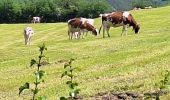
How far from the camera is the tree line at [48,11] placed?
135 metres

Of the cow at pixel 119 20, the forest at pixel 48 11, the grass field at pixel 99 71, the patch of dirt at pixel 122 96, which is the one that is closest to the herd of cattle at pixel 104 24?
the cow at pixel 119 20

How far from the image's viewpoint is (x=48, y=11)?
445 feet

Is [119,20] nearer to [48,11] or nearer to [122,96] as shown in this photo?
[122,96]

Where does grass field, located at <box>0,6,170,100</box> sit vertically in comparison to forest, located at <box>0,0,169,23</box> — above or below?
above

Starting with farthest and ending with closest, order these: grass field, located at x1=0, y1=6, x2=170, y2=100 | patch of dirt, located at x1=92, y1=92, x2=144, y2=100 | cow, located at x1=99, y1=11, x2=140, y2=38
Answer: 1. cow, located at x1=99, y1=11, x2=140, y2=38
2. grass field, located at x1=0, y1=6, x2=170, y2=100
3. patch of dirt, located at x1=92, y1=92, x2=144, y2=100

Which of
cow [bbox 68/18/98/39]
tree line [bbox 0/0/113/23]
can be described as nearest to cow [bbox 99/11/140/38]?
cow [bbox 68/18/98/39]

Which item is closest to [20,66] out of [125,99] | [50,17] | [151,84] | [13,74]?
[13,74]

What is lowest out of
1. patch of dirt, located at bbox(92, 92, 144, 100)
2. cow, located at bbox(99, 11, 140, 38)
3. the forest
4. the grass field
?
the forest

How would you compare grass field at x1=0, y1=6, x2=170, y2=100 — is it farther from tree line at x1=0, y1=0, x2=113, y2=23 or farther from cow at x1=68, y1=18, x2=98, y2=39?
tree line at x1=0, y1=0, x2=113, y2=23

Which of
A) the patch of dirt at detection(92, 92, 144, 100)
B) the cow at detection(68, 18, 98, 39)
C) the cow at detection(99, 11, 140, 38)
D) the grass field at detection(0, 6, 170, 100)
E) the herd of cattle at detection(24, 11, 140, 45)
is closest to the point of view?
the patch of dirt at detection(92, 92, 144, 100)

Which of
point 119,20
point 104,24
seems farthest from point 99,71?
point 104,24

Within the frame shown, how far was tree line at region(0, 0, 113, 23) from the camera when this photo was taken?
13525 cm

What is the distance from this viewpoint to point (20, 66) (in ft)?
78.1

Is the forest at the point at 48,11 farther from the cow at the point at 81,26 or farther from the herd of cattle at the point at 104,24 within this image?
the cow at the point at 81,26
